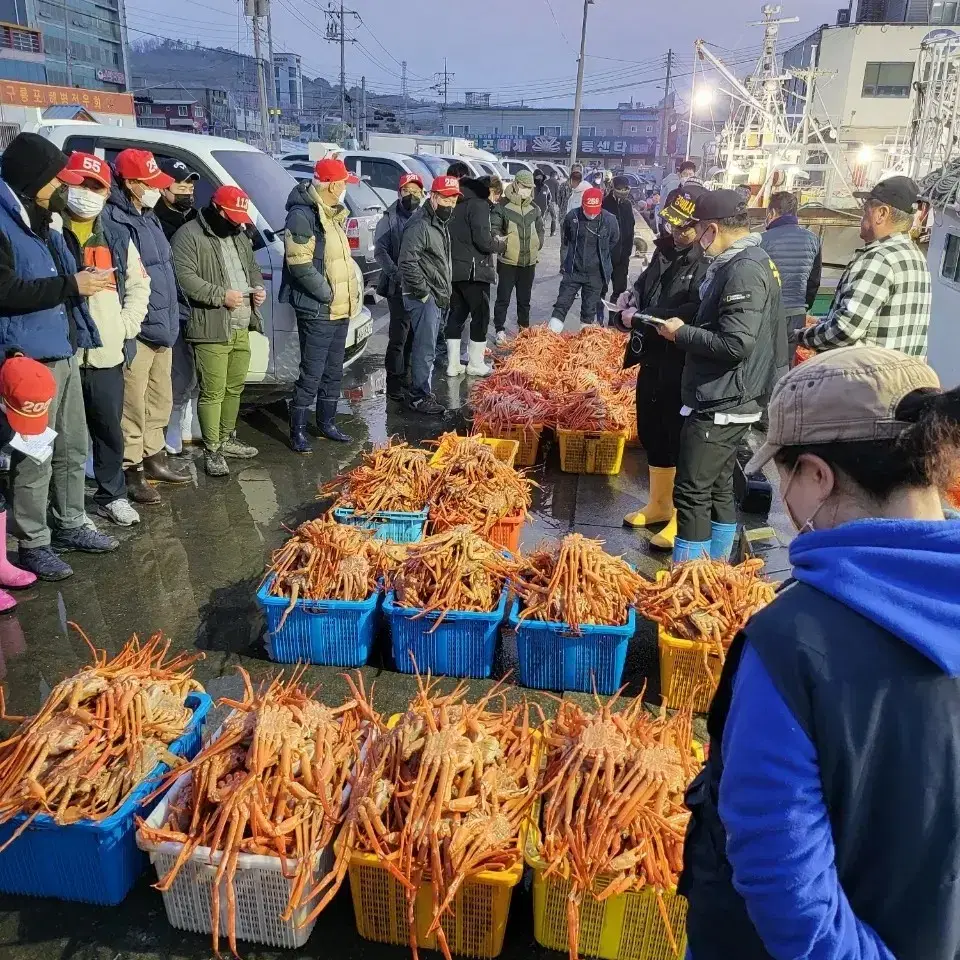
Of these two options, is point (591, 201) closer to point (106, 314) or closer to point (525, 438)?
point (525, 438)

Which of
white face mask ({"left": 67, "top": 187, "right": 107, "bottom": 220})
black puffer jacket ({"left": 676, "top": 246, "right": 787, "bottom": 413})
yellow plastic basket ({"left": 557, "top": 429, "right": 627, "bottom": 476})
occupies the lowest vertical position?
yellow plastic basket ({"left": 557, "top": 429, "right": 627, "bottom": 476})

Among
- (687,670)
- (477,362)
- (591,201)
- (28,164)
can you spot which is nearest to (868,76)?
(591,201)

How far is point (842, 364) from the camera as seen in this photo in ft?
4.54

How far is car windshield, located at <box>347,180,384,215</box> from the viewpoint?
46.5ft

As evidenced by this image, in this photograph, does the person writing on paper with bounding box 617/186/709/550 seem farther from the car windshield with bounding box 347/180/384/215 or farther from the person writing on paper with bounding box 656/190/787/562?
the car windshield with bounding box 347/180/384/215

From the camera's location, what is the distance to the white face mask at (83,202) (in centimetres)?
488

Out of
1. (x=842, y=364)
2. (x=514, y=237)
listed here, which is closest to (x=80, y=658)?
(x=842, y=364)

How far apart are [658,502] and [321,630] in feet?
9.35

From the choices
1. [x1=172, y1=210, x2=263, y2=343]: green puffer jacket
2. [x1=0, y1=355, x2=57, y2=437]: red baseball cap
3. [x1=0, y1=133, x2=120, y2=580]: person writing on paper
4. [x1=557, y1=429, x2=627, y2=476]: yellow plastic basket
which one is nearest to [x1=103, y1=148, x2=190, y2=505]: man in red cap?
[x1=172, y1=210, x2=263, y2=343]: green puffer jacket


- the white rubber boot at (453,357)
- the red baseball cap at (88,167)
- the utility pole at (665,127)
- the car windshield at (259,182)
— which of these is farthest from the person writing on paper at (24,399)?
the utility pole at (665,127)

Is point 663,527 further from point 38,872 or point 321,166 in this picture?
point 38,872

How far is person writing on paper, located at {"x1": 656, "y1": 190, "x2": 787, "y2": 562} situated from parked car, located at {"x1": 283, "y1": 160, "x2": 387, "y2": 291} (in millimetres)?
5998

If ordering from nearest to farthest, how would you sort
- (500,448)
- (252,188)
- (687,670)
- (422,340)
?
(687,670) → (500,448) → (252,188) → (422,340)

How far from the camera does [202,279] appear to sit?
601 cm
